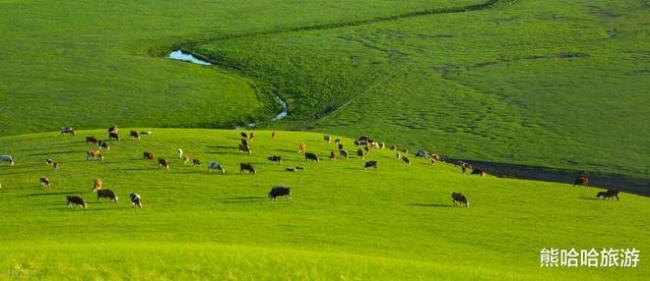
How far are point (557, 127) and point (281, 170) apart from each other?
31134mm

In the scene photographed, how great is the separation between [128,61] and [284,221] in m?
58.9

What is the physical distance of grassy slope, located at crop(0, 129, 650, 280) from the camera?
27812 millimetres

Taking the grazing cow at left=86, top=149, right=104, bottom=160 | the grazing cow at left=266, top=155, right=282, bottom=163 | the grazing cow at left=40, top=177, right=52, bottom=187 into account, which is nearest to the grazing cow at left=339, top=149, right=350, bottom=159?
the grazing cow at left=266, top=155, right=282, bottom=163

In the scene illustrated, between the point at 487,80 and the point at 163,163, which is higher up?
the point at 487,80

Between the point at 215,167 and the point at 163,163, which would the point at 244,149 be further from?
the point at 163,163

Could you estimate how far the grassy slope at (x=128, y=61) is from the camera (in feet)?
239

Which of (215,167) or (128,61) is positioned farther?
(128,61)

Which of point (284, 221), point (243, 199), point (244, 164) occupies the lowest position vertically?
point (284, 221)

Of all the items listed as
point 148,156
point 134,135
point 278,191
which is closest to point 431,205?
point 278,191

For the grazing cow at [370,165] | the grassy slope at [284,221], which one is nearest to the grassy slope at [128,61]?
the grassy slope at [284,221]

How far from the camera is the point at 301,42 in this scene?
99.7m

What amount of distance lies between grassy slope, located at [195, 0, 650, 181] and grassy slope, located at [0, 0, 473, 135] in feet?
19.4

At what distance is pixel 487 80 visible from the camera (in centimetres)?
8288

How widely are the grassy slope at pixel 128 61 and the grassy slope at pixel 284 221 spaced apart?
22.8 meters
